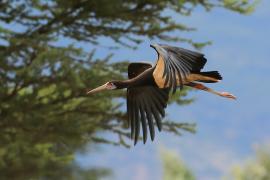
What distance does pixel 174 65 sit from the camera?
407cm

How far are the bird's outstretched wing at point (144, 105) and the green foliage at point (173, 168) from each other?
2206cm

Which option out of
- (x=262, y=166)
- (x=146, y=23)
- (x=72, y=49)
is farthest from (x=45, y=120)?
(x=262, y=166)

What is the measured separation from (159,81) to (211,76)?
403mm

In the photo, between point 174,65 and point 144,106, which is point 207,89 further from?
point 144,106

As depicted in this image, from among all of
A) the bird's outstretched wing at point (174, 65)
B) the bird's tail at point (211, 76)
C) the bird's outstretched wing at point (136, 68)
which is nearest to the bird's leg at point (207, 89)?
the bird's tail at point (211, 76)

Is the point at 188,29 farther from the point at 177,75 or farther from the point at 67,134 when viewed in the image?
the point at 177,75

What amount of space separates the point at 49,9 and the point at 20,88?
1.49 metres

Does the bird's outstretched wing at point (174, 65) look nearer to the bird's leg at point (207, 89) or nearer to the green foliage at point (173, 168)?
the bird's leg at point (207, 89)

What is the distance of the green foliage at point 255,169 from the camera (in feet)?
86.1

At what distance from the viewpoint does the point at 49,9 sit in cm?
1270

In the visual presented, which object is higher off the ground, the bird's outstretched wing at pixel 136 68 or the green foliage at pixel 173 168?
the bird's outstretched wing at pixel 136 68

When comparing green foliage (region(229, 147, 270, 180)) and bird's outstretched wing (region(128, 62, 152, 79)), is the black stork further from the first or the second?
green foliage (region(229, 147, 270, 180))

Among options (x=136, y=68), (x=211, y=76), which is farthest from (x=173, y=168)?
(x=211, y=76)

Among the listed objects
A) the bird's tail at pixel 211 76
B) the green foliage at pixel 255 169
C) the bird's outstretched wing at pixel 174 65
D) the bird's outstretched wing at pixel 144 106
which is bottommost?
the green foliage at pixel 255 169
